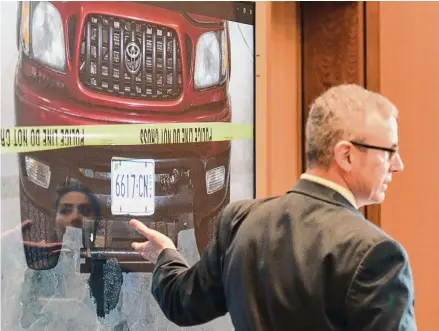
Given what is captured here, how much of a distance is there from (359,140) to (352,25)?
0.96 metres

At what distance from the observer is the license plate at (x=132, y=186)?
144cm

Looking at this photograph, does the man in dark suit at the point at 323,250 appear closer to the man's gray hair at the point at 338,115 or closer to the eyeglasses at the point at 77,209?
the man's gray hair at the point at 338,115

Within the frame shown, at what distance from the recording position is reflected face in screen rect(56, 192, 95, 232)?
4.50ft

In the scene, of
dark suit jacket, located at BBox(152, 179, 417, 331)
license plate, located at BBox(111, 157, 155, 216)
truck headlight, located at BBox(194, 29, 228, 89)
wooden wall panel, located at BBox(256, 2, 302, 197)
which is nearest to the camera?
dark suit jacket, located at BBox(152, 179, 417, 331)

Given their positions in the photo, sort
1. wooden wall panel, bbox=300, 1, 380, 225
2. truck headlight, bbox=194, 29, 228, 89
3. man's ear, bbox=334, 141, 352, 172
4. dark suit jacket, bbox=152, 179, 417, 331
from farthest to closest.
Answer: wooden wall panel, bbox=300, 1, 380, 225, truck headlight, bbox=194, 29, 228, 89, man's ear, bbox=334, 141, 352, 172, dark suit jacket, bbox=152, 179, 417, 331

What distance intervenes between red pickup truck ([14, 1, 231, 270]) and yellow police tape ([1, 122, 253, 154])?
13 millimetres

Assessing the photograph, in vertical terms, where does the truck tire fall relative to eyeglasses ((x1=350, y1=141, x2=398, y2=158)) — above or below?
below

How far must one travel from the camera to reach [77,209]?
1.39 m

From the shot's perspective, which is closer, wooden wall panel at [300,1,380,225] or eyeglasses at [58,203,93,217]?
eyeglasses at [58,203,93,217]

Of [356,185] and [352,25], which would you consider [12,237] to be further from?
[352,25]

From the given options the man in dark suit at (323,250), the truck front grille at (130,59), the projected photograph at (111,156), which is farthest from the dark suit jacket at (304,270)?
the truck front grille at (130,59)

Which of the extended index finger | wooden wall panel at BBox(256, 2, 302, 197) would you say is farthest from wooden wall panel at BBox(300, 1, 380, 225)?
the extended index finger

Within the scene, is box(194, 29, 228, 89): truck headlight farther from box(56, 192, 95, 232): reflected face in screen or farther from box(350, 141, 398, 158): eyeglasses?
box(350, 141, 398, 158): eyeglasses

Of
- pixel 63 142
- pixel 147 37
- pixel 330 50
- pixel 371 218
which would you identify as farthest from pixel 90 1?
pixel 371 218
